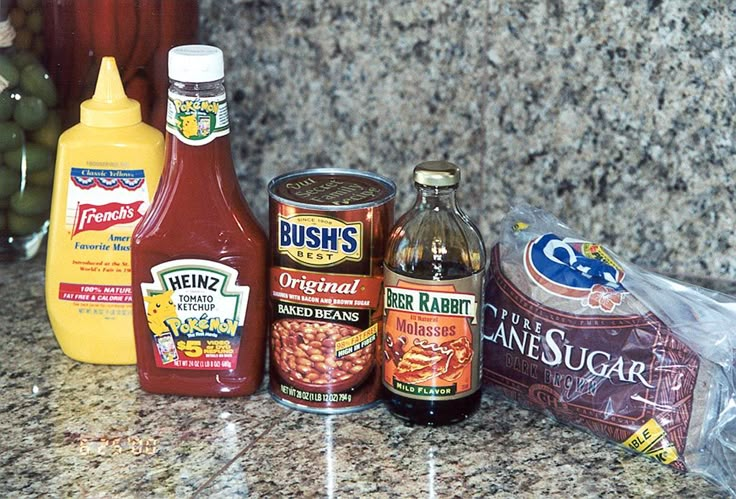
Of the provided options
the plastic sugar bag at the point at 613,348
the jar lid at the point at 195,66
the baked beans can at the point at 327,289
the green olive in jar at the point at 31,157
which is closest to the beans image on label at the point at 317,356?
the baked beans can at the point at 327,289

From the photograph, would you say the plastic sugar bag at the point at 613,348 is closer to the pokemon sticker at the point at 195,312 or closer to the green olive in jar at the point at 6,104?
the pokemon sticker at the point at 195,312

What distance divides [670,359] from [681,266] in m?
0.32

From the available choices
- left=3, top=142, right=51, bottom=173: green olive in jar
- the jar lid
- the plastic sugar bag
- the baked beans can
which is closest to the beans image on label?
the baked beans can

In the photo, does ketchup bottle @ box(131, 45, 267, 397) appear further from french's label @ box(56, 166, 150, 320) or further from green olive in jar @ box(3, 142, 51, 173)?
green olive in jar @ box(3, 142, 51, 173)

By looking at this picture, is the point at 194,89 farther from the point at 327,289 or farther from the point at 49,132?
the point at 49,132

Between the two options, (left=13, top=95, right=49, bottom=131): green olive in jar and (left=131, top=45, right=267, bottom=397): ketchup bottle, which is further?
(left=13, top=95, right=49, bottom=131): green olive in jar

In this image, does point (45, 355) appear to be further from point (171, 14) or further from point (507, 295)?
point (507, 295)

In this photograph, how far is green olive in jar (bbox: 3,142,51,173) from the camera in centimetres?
127

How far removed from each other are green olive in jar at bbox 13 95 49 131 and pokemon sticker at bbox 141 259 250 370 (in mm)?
320

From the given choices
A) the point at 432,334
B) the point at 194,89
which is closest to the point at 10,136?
the point at 194,89

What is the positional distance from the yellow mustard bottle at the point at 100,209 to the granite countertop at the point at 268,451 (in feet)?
0.22

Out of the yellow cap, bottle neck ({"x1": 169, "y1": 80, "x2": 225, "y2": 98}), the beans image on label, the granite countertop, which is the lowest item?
the granite countertop

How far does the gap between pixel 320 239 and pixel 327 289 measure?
0.16 feet

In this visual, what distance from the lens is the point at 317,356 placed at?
3.44ft
